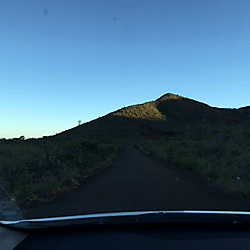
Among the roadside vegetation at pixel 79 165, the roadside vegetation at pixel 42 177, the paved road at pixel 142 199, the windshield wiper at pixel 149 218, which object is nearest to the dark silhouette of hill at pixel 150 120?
the roadside vegetation at pixel 79 165

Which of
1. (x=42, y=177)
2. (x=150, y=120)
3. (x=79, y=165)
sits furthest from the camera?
(x=150, y=120)

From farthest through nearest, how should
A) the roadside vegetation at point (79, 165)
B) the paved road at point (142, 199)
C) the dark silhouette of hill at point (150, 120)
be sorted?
the dark silhouette of hill at point (150, 120)
the roadside vegetation at point (79, 165)
the paved road at point (142, 199)

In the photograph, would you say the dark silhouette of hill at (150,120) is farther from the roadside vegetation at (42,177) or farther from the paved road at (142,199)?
the paved road at (142,199)

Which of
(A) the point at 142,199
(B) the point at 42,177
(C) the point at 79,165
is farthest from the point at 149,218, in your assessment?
(C) the point at 79,165

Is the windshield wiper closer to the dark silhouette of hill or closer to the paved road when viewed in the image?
the paved road

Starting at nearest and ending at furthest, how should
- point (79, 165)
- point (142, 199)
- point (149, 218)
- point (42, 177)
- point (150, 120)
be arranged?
1. point (149, 218)
2. point (142, 199)
3. point (42, 177)
4. point (79, 165)
5. point (150, 120)

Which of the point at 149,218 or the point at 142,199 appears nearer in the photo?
the point at 149,218

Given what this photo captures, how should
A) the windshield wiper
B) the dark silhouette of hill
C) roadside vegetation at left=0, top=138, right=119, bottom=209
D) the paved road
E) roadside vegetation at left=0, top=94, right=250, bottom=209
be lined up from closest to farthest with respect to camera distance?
the windshield wiper
the paved road
roadside vegetation at left=0, top=138, right=119, bottom=209
roadside vegetation at left=0, top=94, right=250, bottom=209
the dark silhouette of hill

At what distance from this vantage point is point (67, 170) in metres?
10.1

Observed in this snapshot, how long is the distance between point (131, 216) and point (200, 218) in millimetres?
1007

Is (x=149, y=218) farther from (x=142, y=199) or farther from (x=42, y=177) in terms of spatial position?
(x=42, y=177)

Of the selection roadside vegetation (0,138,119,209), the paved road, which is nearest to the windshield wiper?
the paved road

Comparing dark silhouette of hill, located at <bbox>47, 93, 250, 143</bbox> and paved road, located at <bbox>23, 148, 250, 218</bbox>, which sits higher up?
dark silhouette of hill, located at <bbox>47, 93, 250, 143</bbox>

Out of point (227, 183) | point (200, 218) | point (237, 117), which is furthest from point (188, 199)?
point (237, 117)
